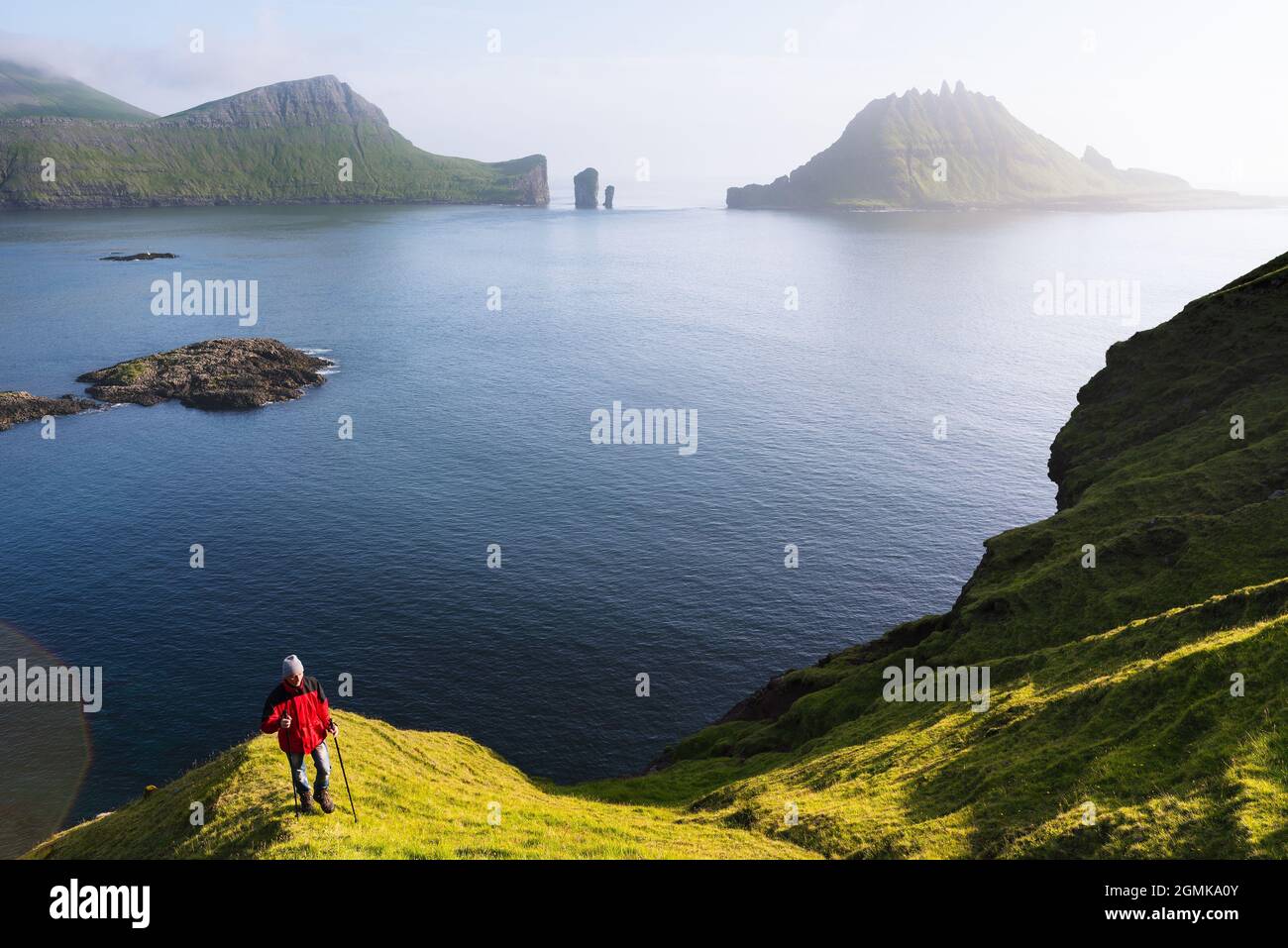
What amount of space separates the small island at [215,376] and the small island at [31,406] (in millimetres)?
6526

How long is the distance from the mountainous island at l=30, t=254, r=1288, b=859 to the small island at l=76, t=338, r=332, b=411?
120096mm

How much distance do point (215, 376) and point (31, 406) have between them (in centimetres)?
2907

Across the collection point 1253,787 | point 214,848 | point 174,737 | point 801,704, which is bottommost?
point 174,737

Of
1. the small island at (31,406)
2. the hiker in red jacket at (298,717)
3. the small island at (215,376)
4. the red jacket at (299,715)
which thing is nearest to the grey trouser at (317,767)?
the hiker in red jacket at (298,717)

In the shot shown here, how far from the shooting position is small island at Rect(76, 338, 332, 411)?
15662cm

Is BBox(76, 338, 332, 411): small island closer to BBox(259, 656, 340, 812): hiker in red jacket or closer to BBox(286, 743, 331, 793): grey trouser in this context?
BBox(286, 743, 331, 793): grey trouser

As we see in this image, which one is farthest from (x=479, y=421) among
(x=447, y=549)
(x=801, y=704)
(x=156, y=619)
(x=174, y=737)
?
(x=801, y=704)

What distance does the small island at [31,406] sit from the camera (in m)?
141

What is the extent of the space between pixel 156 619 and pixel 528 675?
37.6 meters

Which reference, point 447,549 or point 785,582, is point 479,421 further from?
point 785,582

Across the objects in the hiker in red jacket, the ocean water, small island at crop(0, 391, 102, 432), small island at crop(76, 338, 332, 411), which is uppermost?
small island at crop(76, 338, 332, 411)

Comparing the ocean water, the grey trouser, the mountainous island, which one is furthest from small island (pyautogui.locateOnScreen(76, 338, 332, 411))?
the grey trouser

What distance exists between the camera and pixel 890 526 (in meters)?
109

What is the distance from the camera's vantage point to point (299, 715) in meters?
24.0
